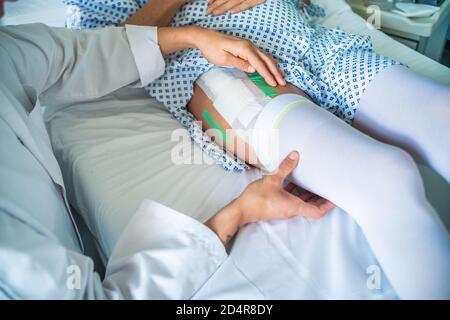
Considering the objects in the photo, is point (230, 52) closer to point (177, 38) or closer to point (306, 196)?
point (177, 38)

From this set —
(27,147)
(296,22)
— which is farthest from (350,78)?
(27,147)

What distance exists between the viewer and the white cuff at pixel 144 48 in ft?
3.10

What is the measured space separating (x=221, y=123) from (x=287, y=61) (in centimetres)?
24

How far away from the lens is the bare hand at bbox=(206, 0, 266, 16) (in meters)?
1.02

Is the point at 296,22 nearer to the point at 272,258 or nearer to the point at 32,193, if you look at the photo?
the point at 272,258

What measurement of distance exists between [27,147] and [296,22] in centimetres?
75

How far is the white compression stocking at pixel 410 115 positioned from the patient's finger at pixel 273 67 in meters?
0.20

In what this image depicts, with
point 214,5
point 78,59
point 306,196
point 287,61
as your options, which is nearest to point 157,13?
point 214,5

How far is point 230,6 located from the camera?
102 cm

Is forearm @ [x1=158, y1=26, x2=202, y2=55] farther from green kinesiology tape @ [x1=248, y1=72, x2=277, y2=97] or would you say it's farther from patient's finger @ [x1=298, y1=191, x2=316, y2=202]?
patient's finger @ [x1=298, y1=191, x2=316, y2=202]

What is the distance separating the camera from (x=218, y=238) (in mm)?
656

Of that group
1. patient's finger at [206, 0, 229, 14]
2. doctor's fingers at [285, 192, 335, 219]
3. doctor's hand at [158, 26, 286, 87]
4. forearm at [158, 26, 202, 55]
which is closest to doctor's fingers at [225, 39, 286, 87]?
doctor's hand at [158, 26, 286, 87]


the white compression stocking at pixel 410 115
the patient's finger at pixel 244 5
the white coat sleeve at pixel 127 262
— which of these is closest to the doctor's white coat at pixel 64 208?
the white coat sleeve at pixel 127 262

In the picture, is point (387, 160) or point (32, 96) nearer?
point (387, 160)
